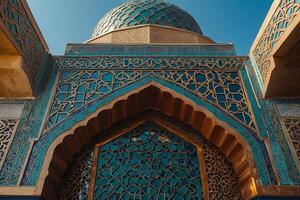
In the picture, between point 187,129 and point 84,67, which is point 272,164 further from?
point 84,67

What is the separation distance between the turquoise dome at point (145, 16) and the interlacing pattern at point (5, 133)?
11.2ft

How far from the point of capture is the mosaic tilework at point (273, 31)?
155 inches

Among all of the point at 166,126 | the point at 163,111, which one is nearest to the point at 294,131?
the point at 166,126

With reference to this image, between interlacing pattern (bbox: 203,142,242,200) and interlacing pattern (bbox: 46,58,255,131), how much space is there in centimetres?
65

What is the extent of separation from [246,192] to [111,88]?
2.52 metres

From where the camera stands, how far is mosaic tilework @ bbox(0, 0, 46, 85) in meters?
3.90

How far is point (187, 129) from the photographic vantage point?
4.81 m

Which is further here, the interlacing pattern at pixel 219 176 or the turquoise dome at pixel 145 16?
the turquoise dome at pixel 145 16

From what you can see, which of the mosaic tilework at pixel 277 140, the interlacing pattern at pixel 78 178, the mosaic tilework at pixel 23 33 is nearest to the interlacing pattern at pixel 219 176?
the mosaic tilework at pixel 277 140

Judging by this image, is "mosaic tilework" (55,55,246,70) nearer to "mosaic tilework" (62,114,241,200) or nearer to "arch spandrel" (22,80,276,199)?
"arch spandrel" (22,80,276,199)

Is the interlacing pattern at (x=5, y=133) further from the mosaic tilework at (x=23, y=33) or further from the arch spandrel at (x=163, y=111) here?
the mosaic tilework at (x=23, y=33)

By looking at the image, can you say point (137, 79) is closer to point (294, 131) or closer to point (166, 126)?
point (166, 126)

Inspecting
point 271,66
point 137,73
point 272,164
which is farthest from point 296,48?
point 137,73

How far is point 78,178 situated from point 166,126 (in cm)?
158
